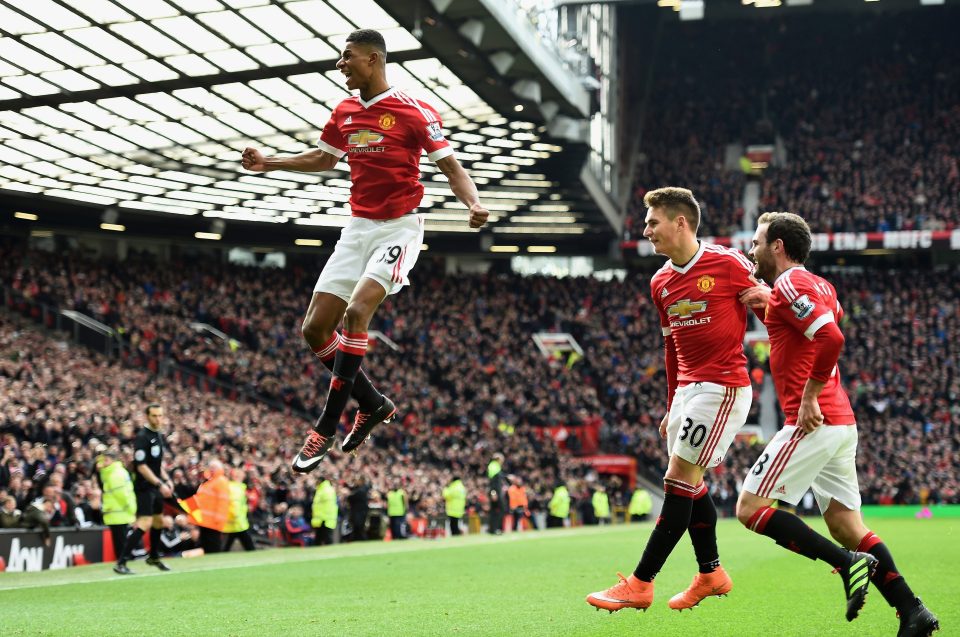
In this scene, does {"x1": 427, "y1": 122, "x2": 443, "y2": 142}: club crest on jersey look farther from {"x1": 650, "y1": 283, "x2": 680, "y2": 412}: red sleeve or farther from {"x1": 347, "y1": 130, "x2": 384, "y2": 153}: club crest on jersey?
{"x1": 650, "y1": 283, "x2": 680, "y2": 412}: red sleeve

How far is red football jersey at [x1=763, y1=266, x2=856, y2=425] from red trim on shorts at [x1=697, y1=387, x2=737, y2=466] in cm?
30

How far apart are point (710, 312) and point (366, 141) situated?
7.64 feet

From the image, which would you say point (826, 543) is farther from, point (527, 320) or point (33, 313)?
point (527, 320)

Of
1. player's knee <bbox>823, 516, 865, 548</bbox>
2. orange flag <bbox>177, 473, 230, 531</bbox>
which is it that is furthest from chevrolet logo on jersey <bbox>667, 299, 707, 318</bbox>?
orange flag <bbox>177, 473, 230, 531</bbox>

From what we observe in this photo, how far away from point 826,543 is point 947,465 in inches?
1384

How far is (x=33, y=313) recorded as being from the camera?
3328 cm

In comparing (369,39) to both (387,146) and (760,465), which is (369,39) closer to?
(387,146)

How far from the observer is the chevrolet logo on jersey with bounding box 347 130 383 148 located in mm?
6477

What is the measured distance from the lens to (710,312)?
6.87 meters

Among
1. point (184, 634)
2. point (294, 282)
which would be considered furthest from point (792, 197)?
→ point (184, 634)

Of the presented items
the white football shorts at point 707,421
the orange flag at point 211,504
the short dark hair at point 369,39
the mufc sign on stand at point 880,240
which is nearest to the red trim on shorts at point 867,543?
the white football shorts at point 707,421

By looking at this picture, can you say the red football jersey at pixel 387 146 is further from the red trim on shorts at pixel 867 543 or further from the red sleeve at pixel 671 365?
the red trim on shorts at pixel 867 543

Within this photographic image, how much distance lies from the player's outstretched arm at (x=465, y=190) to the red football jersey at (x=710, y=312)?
1386 millimetres

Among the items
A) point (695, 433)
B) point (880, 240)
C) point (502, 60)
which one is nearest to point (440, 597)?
point (695, 433)
